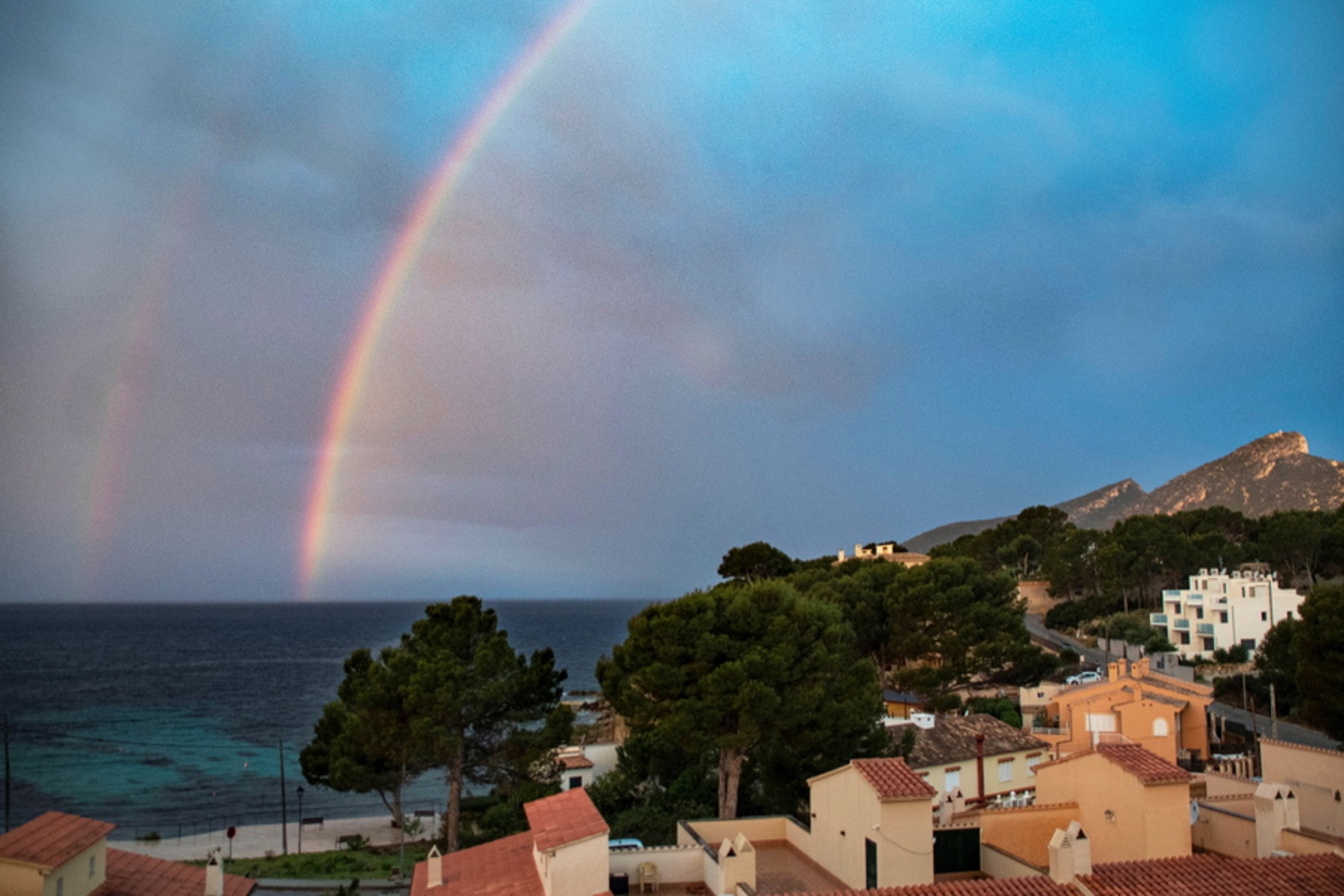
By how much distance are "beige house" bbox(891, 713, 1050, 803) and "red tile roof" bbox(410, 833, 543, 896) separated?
49.8ft

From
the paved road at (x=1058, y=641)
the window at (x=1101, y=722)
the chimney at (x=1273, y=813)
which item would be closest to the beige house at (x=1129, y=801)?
Answer: the chimney at (x=1273, y=813)

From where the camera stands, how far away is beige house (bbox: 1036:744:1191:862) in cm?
1234

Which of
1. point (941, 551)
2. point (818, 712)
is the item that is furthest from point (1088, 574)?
point (818, 712)

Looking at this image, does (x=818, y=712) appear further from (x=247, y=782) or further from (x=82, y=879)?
(x=247, y=782)

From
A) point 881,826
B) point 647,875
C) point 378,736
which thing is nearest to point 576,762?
point 378,736

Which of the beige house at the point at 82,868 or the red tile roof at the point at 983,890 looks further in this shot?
the beige house at the point at 82,868

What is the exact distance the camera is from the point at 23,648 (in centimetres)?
13962

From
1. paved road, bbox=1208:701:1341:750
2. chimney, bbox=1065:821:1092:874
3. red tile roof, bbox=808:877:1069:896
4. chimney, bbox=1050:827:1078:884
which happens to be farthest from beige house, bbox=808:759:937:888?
paved road, bbox=1208:701:1341:750

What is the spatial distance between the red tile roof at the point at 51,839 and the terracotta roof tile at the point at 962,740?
20120 millimetres

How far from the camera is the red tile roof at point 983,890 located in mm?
10250

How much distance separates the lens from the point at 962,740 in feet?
93.6

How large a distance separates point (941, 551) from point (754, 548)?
2046 centimetres

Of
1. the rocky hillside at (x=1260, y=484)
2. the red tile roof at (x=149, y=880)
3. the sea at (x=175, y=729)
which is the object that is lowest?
the sea at (x=175, y=729)

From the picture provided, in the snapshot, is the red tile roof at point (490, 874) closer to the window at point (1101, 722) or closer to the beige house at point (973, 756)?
the beige house at point (973, 756)
